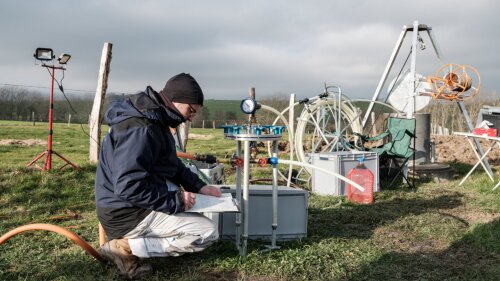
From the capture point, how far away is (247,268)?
3277 millimetres

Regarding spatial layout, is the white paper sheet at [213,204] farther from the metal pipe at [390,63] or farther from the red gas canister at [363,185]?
the metal pipe at [390,63]

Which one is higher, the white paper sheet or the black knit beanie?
the black knit beanie

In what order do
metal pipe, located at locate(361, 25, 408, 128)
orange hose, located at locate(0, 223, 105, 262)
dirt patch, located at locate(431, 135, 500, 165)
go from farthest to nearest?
dirt patch, located at locate(431, 135, 500, 165) < metal pipe, located at locate(361, 25, 408, 128) < orange hose, located at locate(0, 223, 105, 262)

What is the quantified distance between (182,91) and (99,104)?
5.43 meters

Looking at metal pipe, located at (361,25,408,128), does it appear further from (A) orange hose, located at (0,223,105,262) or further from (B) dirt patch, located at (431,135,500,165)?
(A) orange hose, located at (0,223,105,262)

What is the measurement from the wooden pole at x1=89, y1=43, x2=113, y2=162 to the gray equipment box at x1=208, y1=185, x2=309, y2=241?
4.51 metres

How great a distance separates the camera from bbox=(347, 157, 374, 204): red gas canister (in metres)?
6.04

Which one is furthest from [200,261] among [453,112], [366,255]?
[453,112]

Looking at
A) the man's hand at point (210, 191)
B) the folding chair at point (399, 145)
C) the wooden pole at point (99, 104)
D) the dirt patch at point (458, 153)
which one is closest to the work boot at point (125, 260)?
the man's hand at point (210, 191)

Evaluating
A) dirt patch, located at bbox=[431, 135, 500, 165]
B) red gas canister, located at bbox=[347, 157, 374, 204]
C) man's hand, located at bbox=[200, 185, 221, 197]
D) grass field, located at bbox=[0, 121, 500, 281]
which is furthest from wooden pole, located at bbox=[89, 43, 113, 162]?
dirt patch, located at bbox=[431, 135, 500, 165]

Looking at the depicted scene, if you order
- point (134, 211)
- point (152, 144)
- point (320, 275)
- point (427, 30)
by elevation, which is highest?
point (427, 30)

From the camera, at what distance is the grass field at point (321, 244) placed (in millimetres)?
3244

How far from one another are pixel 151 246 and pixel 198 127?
99.4ft

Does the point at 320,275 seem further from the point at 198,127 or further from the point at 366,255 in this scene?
the point at 198,127
